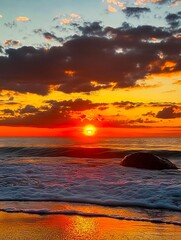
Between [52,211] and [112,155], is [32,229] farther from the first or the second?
[112,155]

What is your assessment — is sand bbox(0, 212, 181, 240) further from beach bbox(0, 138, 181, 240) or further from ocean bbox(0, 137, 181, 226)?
ocean bbox(0, 137, 181, 226)

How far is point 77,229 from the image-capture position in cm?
646

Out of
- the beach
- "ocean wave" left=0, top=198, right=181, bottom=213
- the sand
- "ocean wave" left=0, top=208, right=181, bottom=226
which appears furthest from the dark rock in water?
the sand

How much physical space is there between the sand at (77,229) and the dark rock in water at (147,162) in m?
9.61

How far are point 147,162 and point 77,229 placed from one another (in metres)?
10.7

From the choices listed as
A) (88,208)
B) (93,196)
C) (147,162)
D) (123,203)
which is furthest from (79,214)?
(147,162)

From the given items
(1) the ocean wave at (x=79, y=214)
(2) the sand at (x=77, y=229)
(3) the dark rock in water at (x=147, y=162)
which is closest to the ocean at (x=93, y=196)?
(1) the ocean wave at (x=79, y=214)

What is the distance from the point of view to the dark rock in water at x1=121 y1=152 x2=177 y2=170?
16.4 m

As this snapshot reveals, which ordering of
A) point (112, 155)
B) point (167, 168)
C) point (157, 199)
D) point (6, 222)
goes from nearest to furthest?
point (6, 222) → point (157, 199) → point (167, 168) → point (112, 155)

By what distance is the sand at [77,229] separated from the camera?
595 cm

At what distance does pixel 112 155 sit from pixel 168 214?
19.5 metres

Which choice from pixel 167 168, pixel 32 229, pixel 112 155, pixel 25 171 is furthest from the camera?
pixel 112 155

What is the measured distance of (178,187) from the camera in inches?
400

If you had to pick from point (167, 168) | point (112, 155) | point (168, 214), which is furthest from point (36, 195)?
point (112, 155)
